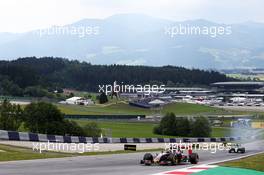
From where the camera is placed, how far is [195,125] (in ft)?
261

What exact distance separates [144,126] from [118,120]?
6.47 metres

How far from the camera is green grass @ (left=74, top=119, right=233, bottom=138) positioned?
241 ft

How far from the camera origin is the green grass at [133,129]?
2891 inches

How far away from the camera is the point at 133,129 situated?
7950 centimetres
